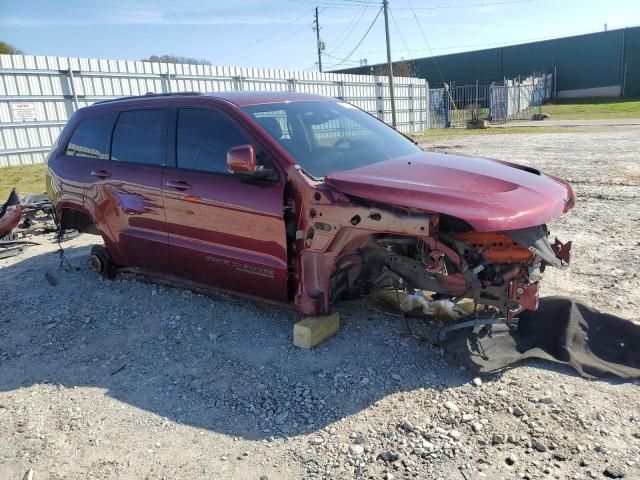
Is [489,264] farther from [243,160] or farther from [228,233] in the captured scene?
[228,233]

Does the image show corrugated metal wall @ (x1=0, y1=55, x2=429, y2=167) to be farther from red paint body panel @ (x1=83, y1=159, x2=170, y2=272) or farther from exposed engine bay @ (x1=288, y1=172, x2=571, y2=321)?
exposed engine bay @ (x1=288, y1=172, x2=571, y2=321)

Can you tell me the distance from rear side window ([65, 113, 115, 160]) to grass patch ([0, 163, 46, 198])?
20.0 feet

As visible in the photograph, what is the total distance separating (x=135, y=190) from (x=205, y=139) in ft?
2.96

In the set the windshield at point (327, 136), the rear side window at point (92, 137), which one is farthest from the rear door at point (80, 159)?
the windshield at point (327, 136)

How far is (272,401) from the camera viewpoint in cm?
334

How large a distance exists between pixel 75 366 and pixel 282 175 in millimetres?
2113

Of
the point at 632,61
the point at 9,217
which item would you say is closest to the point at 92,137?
the point at 9,217

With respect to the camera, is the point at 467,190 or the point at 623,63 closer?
the point at 467,190

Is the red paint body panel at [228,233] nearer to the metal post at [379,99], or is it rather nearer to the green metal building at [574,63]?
the metal post at [379,99]

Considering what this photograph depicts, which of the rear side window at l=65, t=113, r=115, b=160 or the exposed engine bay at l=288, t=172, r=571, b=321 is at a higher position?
the rear side window at l=65, t=113, r=115, b=160

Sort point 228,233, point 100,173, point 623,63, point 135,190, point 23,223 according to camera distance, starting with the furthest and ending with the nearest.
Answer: point 623,63
point 23,223
point 100,173
point 135,190
point 228,233

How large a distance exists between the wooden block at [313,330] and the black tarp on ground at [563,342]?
86cm

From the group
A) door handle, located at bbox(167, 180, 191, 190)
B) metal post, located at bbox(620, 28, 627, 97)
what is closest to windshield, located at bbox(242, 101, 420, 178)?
door handle, located at bbox(167, 180, 191, 190)

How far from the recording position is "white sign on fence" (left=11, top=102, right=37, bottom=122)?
14.8 m
